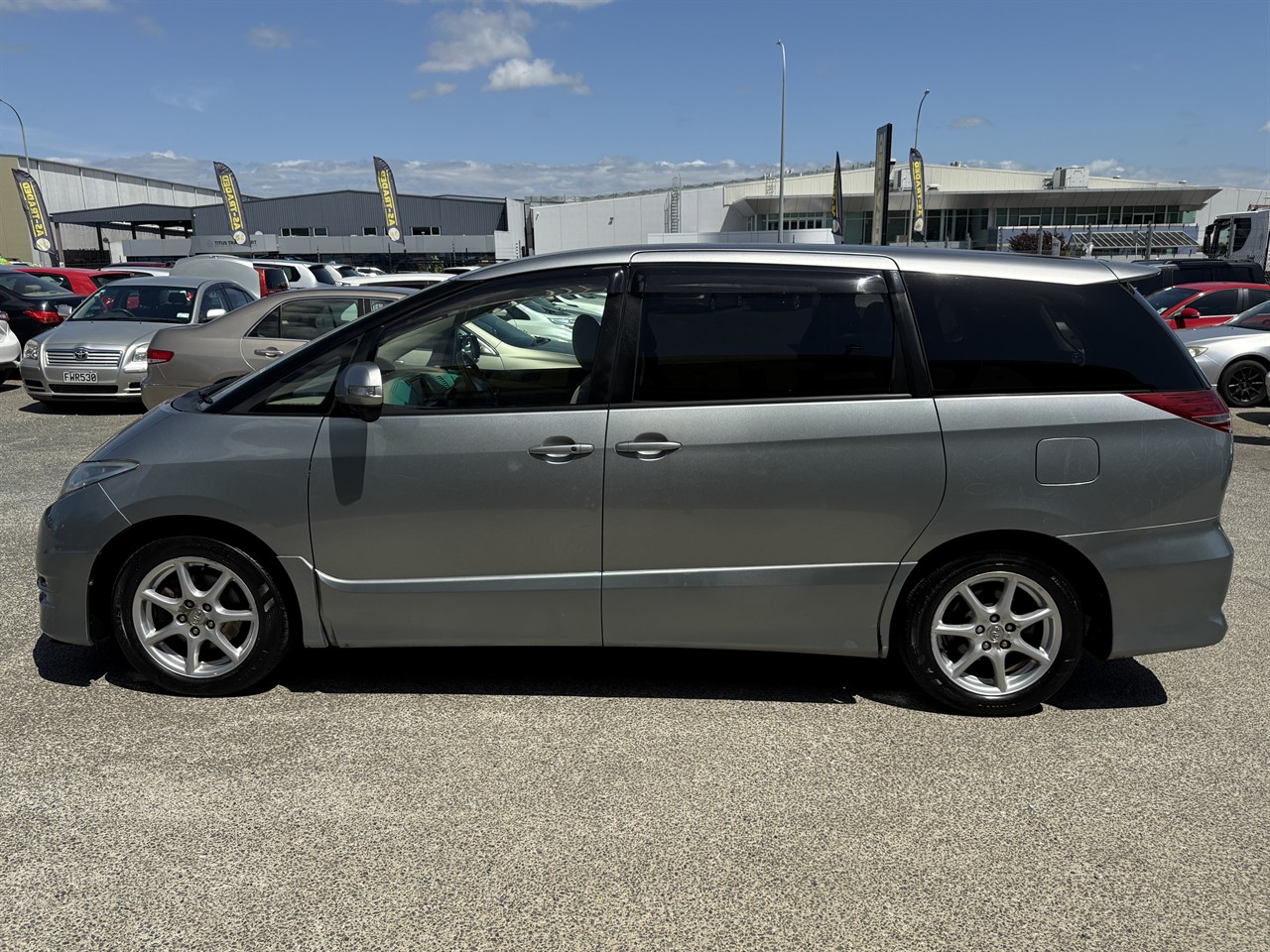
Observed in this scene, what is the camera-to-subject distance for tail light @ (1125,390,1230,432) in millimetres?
3807

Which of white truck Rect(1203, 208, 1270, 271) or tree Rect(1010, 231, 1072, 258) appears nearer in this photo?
white truck Rect(1203, 208, 1270, 271)

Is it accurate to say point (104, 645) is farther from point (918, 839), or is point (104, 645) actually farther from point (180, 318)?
point (180, 318)

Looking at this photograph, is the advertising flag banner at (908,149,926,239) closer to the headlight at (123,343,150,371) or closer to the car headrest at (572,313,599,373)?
the headlight at (123,343,150,371)

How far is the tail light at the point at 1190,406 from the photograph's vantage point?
381cm

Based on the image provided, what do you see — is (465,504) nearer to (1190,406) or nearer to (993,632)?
(993,632)

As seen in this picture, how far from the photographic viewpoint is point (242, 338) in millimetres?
9547

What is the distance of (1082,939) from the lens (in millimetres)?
2652

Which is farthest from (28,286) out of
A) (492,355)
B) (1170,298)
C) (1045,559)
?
(1170,298)

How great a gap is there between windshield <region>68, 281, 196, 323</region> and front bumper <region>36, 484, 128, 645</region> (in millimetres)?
9644

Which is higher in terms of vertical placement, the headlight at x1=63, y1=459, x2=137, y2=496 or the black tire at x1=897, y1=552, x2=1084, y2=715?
the headlight at x1=63, y1=459, x2=137, y2=496

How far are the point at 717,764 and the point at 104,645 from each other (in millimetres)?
2992

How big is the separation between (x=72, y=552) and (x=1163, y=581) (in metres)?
4.26

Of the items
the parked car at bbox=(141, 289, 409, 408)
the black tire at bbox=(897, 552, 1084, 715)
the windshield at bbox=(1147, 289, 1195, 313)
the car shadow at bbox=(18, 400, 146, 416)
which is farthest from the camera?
the windshield at bbox=(1147, 289, 1195, 313)

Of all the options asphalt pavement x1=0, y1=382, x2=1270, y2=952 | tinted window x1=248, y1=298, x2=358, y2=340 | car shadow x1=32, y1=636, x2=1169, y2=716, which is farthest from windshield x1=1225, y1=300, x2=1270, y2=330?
tinted window x1=248, y1=298, x2=358, y2=340
